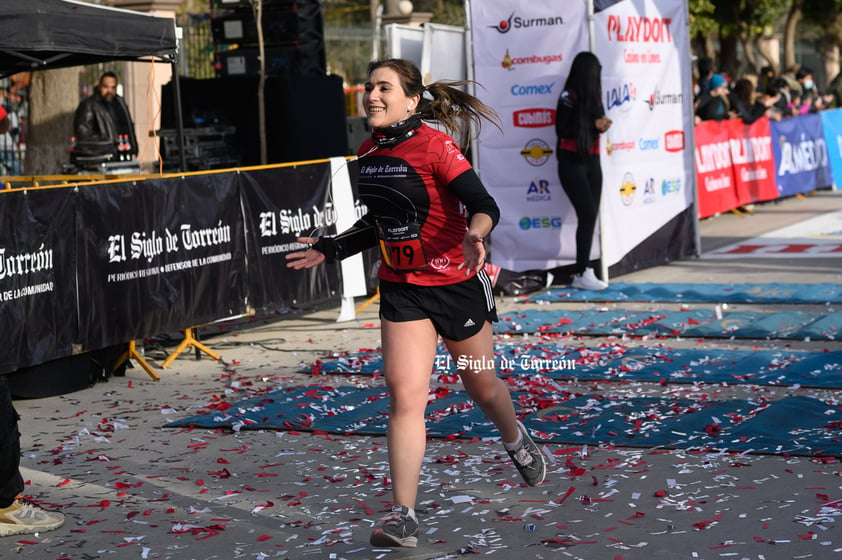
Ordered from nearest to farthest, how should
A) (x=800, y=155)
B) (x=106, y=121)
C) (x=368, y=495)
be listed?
(x=368, y=495), (x=106, y=121), (x=800, y=155)

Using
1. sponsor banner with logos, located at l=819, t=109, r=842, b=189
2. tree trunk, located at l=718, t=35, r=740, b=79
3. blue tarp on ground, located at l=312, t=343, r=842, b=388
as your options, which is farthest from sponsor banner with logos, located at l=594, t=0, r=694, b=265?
tree trunk, located at l=718, t=35, r=740, b=79

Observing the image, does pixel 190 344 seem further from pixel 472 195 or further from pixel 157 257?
pixel 472 195

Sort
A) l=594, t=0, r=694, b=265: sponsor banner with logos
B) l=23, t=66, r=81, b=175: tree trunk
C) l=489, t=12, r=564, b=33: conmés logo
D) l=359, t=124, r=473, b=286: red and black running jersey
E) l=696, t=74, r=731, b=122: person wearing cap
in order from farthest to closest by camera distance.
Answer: l=696, t=74, r=731, b=122: person wearing cap → l=23, t=66, r=81, b=175: tree trunk → l=594, t=0, r=694, b=265: sponsor banner with logos → l=489, t=12, r=564, b=33: conmés logo → l=359, t=124, r=473, b=286: red and black running jersey

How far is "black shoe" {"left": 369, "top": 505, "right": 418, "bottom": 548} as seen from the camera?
17.5ft

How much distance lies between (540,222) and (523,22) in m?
2.07

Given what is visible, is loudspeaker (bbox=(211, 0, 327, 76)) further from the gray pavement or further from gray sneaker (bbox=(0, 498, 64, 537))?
gray sneaker (bbox=(0, 498, 64, 537))

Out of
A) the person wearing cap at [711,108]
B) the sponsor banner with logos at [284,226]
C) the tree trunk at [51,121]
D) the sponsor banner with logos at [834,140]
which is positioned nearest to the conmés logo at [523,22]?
the sponsor banner with logos at [284,226]

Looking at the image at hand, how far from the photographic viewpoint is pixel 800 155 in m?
23.5

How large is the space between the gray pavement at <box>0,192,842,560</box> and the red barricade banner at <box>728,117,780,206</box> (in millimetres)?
12702

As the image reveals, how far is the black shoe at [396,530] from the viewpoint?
533 centimetres

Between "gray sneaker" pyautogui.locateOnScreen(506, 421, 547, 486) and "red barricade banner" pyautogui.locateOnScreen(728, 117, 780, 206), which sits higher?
"red barricade banner" pyautogui.locateOnScreen(728, 117, 780, 206)

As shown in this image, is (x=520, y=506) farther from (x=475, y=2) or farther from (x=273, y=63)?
(x=273, y=63)

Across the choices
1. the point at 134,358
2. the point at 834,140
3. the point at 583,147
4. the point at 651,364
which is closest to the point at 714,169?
the point at 834,140

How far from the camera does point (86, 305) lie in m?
9.25
